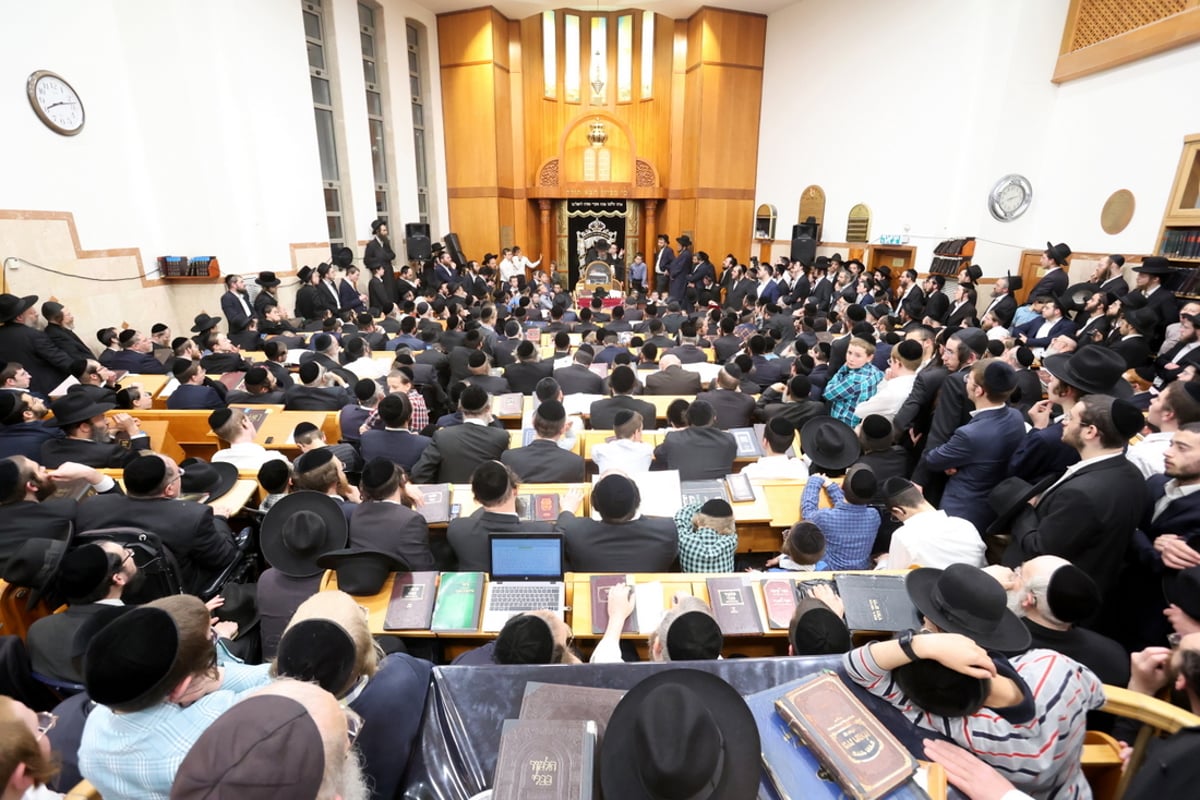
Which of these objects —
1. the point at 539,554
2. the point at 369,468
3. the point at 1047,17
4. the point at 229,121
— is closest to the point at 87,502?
the point at 369,468

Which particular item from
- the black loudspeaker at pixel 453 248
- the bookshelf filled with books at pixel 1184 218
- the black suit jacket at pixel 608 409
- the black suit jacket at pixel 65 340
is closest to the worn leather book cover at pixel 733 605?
the black suit jacket at pixel 608 409

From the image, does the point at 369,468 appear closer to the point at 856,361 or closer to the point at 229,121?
the point at 856,361

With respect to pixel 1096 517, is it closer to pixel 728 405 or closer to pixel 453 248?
pixel 728 405

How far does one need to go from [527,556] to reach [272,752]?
1.52m

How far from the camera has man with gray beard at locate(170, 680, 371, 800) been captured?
3.72 ft

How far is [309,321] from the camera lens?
916 centimetres

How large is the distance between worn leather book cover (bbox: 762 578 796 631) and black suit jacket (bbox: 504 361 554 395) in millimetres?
3611

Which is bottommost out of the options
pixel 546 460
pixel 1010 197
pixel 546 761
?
pixel 546 460

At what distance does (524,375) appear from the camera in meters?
5.75

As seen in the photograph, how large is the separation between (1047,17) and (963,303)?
15.8 ft

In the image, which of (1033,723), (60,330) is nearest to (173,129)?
(60,330)

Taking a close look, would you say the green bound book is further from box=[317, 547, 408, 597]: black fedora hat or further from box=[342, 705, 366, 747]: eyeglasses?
box=[342, 705, 366, 747]: eyeglasses

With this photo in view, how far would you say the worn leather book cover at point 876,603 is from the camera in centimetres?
230

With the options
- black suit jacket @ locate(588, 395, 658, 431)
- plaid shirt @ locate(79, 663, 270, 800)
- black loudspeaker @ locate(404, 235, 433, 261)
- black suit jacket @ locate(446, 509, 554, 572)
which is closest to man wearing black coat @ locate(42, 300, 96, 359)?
black suit jacket @ locate(588, 395, 658, 431)
